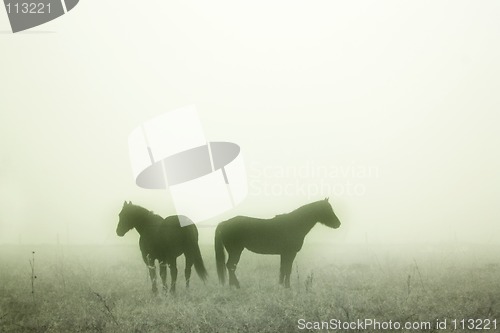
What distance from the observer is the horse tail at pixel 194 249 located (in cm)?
1002

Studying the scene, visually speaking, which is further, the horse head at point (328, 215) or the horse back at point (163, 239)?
the horse head at point (328, 215)

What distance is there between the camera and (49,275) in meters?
10.9

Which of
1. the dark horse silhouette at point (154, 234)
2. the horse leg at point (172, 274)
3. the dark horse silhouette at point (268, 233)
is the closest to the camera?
the horse leg at point (172, 274)

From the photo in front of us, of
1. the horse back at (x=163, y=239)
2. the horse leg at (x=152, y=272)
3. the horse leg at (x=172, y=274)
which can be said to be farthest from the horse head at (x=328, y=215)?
the horse leg at (x=152, y=272)

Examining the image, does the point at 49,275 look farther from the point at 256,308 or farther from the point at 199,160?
the point at 256,308

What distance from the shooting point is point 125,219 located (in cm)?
965

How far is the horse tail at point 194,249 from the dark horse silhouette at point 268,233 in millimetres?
461

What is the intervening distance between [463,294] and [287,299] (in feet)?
11.8

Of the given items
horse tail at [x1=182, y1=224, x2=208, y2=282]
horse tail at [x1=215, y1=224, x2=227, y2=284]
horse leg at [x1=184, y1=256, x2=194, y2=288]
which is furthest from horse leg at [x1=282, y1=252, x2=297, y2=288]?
horse leg at [x1=184, y1=256, x2=194, y2=288]

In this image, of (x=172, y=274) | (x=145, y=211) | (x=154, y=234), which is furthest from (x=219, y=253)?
(x=145, y=211)

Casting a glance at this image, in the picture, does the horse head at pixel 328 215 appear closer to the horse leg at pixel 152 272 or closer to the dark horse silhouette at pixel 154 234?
the dark horse silhouette at pixel 154 234

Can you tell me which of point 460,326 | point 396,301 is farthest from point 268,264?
point 460,326

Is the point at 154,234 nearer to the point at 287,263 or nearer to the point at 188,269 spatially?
the point at 188,269

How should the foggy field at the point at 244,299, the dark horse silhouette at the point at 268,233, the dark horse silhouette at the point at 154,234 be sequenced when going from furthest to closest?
the dark horse silhouette at the point at 268,233 < the dark horse silhouette at the point at 154,234 < the foggy field at the point at 244,299
